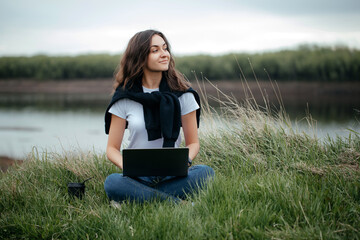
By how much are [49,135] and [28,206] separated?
1623cm

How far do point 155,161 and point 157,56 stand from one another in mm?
846

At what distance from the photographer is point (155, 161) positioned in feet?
6.81

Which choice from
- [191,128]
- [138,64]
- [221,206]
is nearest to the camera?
[221,206]

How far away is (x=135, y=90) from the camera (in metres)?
2.50

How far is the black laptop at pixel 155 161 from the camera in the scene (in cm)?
204

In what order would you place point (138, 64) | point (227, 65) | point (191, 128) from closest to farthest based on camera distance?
1. point (138, 64)
2. point (191, 128)
3. point (227, 65)

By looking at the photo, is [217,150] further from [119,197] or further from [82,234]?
[82,234]

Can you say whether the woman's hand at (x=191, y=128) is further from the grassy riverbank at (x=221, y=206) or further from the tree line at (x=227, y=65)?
the tree line at (x=227, y=65)

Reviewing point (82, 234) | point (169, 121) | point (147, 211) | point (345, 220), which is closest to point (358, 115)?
point (345, 220)

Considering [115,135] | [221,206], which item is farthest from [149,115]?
[221,206]

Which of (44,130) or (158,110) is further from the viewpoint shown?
(44,130)

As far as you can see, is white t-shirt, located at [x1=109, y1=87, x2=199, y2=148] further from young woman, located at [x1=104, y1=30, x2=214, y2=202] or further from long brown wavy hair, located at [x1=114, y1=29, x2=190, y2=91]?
long brown wavy hair, located at [x1=114, y1=29, x2=190, y2=91]

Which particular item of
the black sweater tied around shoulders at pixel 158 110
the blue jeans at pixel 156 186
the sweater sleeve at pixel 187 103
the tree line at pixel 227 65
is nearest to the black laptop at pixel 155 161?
the blue jeans at pixel 156 186

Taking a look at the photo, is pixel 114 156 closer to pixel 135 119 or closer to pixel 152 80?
pixel 135 119
